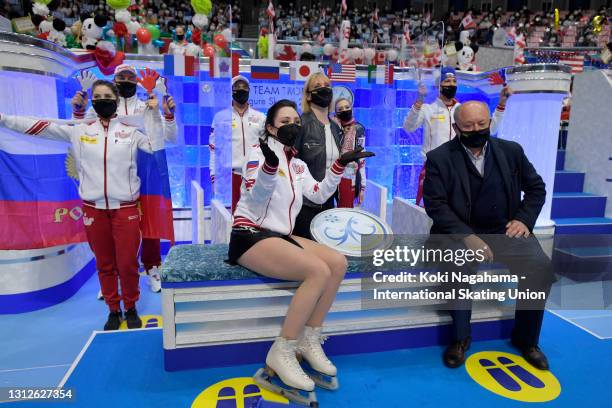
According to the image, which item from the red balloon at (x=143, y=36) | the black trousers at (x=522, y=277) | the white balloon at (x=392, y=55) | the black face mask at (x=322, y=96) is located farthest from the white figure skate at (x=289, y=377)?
the red balloon at (x=143, y=36)

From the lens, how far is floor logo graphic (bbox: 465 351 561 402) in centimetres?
213

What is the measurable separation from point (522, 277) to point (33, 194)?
3164 mm

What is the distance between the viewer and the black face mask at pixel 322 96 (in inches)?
111

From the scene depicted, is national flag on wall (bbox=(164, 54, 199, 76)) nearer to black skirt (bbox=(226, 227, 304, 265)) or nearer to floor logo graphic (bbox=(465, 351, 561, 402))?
black skirt (bbox=(226, 227, 304, 265))

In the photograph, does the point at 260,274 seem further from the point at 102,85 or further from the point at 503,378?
the point at 102,85

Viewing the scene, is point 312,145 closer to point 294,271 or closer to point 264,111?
point 294,271

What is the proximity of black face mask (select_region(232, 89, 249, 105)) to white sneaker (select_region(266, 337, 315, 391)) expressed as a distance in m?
2.32

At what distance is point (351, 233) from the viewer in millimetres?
2441

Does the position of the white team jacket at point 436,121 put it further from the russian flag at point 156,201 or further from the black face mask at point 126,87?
the black face mask at point 126,87

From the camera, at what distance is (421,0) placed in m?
22.1

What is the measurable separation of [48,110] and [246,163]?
206cm

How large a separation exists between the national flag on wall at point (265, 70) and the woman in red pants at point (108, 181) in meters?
2.21

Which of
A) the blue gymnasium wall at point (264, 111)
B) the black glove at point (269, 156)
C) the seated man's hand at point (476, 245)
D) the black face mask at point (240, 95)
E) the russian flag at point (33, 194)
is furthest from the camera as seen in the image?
the blue gymnasium wall at point (264, 111)

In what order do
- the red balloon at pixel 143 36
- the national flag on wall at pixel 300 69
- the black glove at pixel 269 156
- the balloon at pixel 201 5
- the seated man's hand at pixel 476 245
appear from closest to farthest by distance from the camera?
1. the black glove at pixel 269 156
2. the seated man's hand at pixel 476 245
3. the balloon at pixel 201 5
4. the national flag on wall at pixel 300 69
5. the red balloon at pixel 143 36
